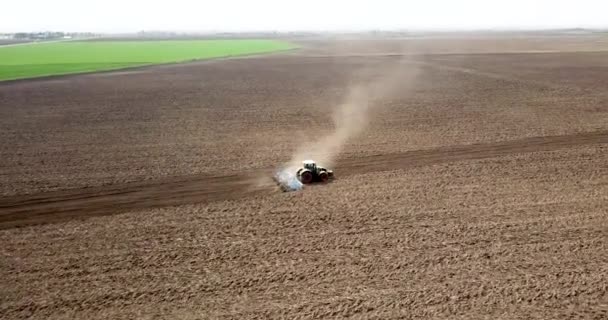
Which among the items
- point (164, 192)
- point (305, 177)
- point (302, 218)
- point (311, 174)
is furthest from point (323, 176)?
point (164, 192)

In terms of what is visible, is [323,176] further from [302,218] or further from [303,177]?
[302,218]

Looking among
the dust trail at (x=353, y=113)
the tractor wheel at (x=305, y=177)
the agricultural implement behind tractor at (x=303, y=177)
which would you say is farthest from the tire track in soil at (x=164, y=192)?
the tractor wheel at (x=305, y=177)

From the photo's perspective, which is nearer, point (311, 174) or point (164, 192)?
point (164, 192)

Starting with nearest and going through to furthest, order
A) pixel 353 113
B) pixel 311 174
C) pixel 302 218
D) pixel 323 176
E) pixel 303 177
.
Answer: pixel 302 218 < pixel 303 177 < pixel 311 174 < pixel 323 176 < pixel 353 113

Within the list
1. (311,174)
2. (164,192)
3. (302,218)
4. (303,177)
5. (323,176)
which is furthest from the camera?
(323,176)

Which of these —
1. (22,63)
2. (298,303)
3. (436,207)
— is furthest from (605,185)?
(22,63)

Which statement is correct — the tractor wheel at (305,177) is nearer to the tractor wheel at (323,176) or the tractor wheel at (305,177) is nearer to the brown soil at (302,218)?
the tractor wheel at (323,176)

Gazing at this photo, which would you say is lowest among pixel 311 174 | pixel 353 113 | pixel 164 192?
pixel 164 192
